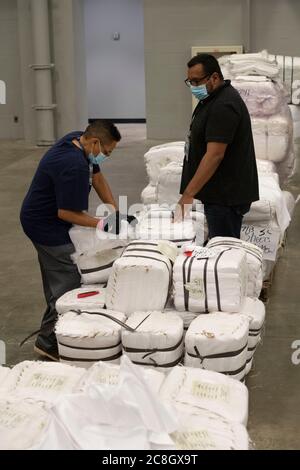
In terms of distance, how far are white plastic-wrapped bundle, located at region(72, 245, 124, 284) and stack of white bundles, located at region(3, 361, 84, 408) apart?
111cm

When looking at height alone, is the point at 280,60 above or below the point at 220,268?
above

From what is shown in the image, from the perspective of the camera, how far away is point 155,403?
2299 mm

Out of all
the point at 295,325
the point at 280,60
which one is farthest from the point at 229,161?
the point at 280,60

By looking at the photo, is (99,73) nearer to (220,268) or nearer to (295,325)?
(295,325)

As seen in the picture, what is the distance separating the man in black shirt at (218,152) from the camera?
14.0 feet

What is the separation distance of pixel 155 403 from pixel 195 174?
7.37 feet

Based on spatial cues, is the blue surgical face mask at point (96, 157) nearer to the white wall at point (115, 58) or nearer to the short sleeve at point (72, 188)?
the short sleeve at point (72, 188)

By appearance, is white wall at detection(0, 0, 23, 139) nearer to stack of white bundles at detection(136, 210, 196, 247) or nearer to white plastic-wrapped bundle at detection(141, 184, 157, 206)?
white plastic-wrapped bundle at detection(141, 184, 157, 206)

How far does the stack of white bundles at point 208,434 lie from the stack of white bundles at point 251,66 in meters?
5.06

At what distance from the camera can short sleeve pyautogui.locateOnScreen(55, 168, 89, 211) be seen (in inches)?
155

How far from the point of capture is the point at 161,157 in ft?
19.9

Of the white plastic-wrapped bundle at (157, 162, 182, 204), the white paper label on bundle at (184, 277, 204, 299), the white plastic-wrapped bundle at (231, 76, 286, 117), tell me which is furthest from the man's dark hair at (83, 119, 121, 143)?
the white plastic-wrapped bundle at (231, 76, 286, 117)

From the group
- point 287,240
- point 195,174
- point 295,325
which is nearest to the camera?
point 195,174

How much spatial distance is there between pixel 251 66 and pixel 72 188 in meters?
3.71
